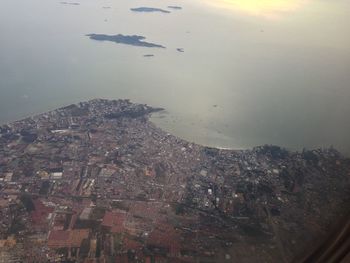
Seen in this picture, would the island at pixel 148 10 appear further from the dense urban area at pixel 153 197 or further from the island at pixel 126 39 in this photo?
the dense urban area at pixel 153 197

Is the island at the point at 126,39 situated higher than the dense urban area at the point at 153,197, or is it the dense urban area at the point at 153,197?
the dense urban area at the point at 153,197

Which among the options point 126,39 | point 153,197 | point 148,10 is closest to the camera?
point 153,197

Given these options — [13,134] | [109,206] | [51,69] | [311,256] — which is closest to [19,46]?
[51,69]

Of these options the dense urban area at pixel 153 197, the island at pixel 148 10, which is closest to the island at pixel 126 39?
the island at pixel 148 10

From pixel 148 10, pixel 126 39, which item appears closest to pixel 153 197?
pixel 126 39

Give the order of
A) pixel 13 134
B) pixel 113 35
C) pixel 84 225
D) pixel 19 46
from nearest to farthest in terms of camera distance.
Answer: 1. pixel 84 225
2. pixel 13 134
3. pixel 19 46
4. pixel 113 35

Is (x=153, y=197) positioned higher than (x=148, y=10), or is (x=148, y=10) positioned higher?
(x=153, y=197)

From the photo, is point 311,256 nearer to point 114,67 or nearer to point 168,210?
point 168,210

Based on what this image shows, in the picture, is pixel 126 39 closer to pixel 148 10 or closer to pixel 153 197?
pixel 148 10

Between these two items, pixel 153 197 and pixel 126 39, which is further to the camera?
pixel 126 39
